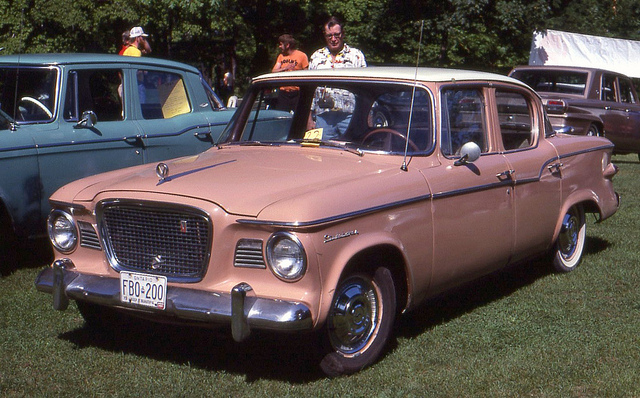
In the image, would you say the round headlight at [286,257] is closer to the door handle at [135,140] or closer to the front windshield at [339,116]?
the front windshield at [339,116]

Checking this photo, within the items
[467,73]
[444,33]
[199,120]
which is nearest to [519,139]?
[467,73]

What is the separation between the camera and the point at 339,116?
570 cm

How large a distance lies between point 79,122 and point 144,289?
3.02 meters

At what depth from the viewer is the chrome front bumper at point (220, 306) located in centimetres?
420

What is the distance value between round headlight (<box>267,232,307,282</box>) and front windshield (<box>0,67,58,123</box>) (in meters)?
3.58

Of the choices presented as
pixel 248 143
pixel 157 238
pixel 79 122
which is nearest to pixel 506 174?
pixel 248 143

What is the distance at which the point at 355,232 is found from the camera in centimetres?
452

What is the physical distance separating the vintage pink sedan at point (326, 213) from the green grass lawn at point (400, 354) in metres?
0.26

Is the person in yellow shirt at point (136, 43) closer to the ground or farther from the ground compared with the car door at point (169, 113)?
farther from the ground

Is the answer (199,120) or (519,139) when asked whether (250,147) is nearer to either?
(519,139)

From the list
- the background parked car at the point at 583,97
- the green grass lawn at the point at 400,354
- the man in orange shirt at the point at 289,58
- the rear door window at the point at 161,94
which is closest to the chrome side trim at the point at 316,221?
the green grass lawn at the point at 400,354

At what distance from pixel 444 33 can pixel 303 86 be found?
18.1 metres

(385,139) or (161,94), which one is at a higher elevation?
(385,139)

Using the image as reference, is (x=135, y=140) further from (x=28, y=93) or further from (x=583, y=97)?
(x=583, y=97)
